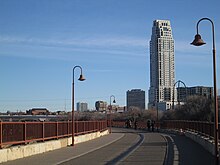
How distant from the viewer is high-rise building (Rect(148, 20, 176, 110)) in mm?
138625

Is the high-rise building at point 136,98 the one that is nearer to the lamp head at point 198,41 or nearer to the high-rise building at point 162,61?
the high-rise building at point 162,61

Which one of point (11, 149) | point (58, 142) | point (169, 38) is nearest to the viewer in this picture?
point (11, 149)

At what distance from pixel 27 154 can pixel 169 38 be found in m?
119

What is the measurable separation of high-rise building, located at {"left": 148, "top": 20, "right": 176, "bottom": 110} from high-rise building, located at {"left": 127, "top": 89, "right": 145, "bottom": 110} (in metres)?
32.2

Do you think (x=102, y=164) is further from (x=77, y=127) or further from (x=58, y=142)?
(x=77, y=127)

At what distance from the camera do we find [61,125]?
31094 mm

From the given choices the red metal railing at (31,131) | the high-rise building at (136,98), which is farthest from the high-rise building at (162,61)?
the red metal railing at (31,131)

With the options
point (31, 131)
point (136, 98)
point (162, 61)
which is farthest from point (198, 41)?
point (136, 98)

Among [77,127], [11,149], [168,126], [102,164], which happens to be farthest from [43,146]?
[168,126]

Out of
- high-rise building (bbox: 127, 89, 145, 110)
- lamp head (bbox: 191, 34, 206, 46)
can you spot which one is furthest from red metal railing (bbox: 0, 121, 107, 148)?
high-rise building (bbox: 127, 89, 145, 110)

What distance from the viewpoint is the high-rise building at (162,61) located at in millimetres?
138625

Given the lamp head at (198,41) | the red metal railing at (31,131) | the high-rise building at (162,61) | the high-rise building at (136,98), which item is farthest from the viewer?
the high-rise building at (136,98)

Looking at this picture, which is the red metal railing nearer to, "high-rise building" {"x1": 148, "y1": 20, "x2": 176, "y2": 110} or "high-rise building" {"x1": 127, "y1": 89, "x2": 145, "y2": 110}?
"high-rise building" {"x1": 148, "y1": 20, "x2": 176, "y2": 110}

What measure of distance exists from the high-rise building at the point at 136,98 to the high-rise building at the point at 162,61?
3217 cm
